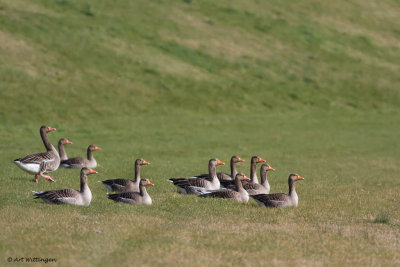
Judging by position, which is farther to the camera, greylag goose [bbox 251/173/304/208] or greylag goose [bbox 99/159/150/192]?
greylag goose [bbox 99/159/150/192]

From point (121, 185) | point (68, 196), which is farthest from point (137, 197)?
point (121, 185)

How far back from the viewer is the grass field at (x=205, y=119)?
15773 mm

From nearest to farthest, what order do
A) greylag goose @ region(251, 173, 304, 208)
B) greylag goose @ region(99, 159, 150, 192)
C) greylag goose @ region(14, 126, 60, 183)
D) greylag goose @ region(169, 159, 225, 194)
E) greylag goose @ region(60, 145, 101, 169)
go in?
greylag goose @ region(251, 173, 304, 208) < greylag goose @ region(169, 159, 225, 194) < greylag goose @ region(99, 159, 150, 192) < greylag goose @ region(14, 126, 60, 183) < greylag goose @ region(60, 145, 101, 169)

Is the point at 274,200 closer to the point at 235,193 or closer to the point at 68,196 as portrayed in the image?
the point at 235,193


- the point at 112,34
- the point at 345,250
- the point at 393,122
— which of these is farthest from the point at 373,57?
the point at 345,250

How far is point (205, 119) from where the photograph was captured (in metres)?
52.5

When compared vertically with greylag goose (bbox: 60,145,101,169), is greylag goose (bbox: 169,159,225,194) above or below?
above

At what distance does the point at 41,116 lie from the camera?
48.8m

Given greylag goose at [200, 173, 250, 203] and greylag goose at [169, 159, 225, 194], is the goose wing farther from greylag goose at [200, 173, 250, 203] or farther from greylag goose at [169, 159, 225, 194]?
greylag goose at [200, 173, 250, 203]

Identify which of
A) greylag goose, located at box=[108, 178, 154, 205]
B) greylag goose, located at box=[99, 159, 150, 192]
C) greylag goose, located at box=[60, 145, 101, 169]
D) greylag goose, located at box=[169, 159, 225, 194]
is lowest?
greylag goose, located at box=[60, 145, 101, 169]

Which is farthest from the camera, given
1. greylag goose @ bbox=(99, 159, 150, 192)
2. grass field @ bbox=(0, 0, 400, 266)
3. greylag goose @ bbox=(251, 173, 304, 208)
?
greylag goose @ bbox=(99, 159, 150, 192)

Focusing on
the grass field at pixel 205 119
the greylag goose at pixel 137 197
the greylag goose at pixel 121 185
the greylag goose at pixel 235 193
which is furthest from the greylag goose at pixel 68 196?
the greylag goose at pixel 235 193

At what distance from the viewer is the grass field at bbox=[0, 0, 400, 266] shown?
15.8m

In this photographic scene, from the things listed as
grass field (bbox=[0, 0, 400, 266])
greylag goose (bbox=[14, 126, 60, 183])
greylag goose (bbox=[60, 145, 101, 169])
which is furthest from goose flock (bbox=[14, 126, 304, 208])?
greylag goose (bbox=[60, 145, 101, 169])
